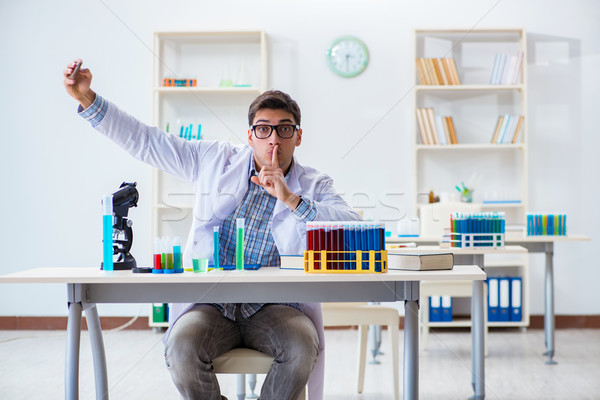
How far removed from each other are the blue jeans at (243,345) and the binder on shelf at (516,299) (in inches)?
115

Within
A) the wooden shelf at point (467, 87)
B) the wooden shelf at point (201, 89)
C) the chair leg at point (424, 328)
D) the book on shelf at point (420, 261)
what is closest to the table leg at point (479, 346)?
the book on shelf at point (420, 261)

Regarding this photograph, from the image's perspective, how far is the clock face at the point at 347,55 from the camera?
4809mm

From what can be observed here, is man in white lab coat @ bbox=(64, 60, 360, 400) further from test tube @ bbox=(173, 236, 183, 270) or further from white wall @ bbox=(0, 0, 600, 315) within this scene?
white wall @ bbox=(0, 0, 600, 315)

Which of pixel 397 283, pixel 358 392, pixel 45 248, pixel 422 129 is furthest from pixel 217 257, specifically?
pixel 45 248

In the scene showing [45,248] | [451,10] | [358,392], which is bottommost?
[358,392]

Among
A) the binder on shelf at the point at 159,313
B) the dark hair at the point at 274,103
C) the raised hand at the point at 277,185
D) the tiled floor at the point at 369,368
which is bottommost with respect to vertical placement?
the tiled floor at the point at 369,368

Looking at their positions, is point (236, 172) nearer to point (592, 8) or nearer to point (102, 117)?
point (102, 117)

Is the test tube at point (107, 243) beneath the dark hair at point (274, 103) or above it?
beneath

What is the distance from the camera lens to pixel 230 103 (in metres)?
4.83

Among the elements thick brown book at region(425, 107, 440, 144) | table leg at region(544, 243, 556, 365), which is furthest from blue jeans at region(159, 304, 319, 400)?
thick brown book at region(425, 107, 440, 144)

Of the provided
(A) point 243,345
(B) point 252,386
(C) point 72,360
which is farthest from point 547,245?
(C) point 72,360

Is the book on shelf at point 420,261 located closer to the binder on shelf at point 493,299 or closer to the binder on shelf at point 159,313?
the binder on shelf at point 493,299

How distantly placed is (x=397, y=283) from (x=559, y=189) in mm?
3340

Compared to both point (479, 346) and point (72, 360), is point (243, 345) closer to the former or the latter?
point (72, 360)
